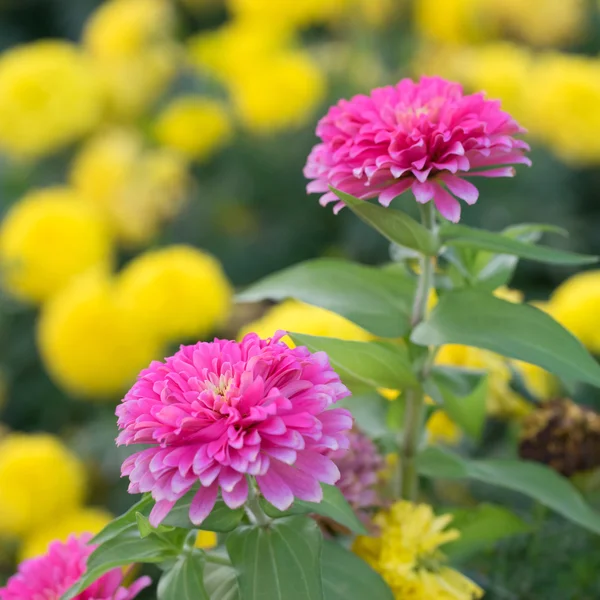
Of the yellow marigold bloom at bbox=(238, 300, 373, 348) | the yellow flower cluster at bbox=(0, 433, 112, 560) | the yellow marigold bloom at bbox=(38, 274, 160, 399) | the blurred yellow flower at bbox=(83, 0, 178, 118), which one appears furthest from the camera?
the blurred yellow flower at bbox=(83, 0, 178, 118)

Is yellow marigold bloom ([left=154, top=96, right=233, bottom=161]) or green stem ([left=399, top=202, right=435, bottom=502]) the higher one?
green stem ([left=399, top=202, right=435, bottom=502])

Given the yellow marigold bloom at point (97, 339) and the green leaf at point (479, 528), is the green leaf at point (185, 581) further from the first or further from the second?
the yellow marigold bloom at point (97, 339)

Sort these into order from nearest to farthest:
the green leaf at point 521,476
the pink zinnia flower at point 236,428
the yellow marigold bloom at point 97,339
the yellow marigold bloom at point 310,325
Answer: the pink zinnia flower at point 236,428, the green leaf at point 521,476, the yellow marigold bloom at point 310,325, the yellow marigold bloom at point 97,339

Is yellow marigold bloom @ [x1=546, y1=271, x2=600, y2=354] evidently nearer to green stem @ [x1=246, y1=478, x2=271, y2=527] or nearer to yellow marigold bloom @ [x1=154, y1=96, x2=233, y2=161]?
green stem @ [x1=246, y1=478, x2=271, y2=527]

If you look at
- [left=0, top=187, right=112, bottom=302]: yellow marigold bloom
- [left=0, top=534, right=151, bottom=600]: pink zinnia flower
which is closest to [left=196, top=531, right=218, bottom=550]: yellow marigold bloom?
[left=0, top=534, right=151, bottom=600]: pink zinnia flower

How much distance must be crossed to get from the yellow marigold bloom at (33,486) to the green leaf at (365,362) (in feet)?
1.09

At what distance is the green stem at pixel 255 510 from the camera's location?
0.80 feet

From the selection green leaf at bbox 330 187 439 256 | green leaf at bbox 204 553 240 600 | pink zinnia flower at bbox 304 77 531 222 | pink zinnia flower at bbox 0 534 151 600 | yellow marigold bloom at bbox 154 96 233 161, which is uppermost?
pink zinnia flower at bbox 304 77 531 222

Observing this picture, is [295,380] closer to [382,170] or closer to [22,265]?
[382,170]

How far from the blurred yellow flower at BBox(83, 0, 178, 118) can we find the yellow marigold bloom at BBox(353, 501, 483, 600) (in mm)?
670

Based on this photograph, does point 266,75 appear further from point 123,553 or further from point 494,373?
point 123,553

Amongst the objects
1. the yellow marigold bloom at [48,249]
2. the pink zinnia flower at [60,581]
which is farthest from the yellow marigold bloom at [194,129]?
the pink zinnia flower at [60,581]

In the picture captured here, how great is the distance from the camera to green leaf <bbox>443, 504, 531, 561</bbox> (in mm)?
327

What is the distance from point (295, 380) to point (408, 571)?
111 millimetres
